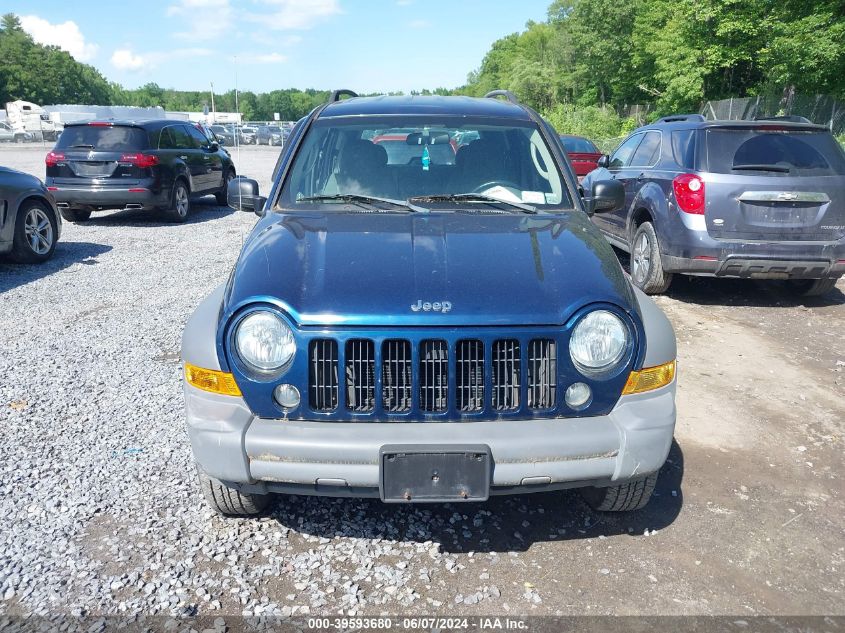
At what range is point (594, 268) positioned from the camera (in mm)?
2939

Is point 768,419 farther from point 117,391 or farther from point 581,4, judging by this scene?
point 581,4

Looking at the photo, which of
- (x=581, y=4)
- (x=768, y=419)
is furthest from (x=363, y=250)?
(x=581, y=4)

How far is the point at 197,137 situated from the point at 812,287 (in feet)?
37.4

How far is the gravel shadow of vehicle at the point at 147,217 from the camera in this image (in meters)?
12.4

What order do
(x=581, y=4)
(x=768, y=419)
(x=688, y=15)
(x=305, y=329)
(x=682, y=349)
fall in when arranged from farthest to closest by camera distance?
1. (x=581, y=4)
2. (x=688, y=15)
3. (x=682, y=349)
4. (x=768, y=419)
5. (x=305, y=329)

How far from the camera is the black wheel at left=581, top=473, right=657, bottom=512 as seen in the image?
3.12 m

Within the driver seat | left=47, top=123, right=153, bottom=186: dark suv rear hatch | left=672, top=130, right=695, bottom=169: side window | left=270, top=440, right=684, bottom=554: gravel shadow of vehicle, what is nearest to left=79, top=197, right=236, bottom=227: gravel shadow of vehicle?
left=47, top=123, right=153, bottom=186: dark suv rear hatch

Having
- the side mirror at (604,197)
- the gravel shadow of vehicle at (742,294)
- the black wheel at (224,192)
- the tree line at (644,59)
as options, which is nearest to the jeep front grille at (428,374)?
the side mirror at (604,197)

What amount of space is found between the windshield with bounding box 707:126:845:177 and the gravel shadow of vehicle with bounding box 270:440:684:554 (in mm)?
4354

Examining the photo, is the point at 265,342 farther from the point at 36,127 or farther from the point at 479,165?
the point at 36,127

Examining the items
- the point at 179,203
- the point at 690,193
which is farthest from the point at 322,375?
the point at 179,203

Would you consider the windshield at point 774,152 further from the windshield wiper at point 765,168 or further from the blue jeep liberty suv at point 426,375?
the blue jeep liberty suv at point 426,375

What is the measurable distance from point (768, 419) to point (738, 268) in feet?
8.50

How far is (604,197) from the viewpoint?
4.15 m
